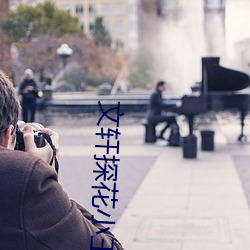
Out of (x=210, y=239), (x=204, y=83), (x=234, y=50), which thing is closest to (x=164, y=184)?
(x=210, y=239)

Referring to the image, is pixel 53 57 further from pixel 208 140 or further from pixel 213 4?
pixel 213 4

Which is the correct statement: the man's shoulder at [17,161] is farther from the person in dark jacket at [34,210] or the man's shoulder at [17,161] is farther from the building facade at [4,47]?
the building facade at [4,47]

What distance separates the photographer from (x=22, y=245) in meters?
1.70

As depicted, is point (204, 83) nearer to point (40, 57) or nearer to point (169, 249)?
point (169, 249)

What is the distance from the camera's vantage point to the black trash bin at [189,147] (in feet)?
39.7

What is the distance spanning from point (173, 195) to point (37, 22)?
4352 cm

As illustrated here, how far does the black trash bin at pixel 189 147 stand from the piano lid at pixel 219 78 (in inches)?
97.1

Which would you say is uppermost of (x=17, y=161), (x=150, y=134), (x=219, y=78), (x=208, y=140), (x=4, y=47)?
(x=17, y=161)

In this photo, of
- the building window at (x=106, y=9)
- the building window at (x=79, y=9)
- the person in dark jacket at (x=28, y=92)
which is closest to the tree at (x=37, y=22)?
the person in dark jacket at (x=28, y=92)

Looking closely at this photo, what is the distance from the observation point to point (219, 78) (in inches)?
573

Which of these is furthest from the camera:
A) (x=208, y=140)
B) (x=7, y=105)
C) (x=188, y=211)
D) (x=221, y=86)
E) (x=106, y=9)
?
(x=106, y=9)

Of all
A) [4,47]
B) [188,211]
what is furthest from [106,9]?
[188,211]

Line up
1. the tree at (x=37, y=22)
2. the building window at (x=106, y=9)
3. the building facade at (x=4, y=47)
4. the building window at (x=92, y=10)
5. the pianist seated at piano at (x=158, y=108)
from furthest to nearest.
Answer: the building window at (x=106, y=9)
the building window at (x=92, y=10)
the tree at (x=37, y=22)
the building facade at (x=4, y=47)
the pianist seated at piano at (x=158, y=108)

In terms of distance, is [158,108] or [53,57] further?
[53,57]
